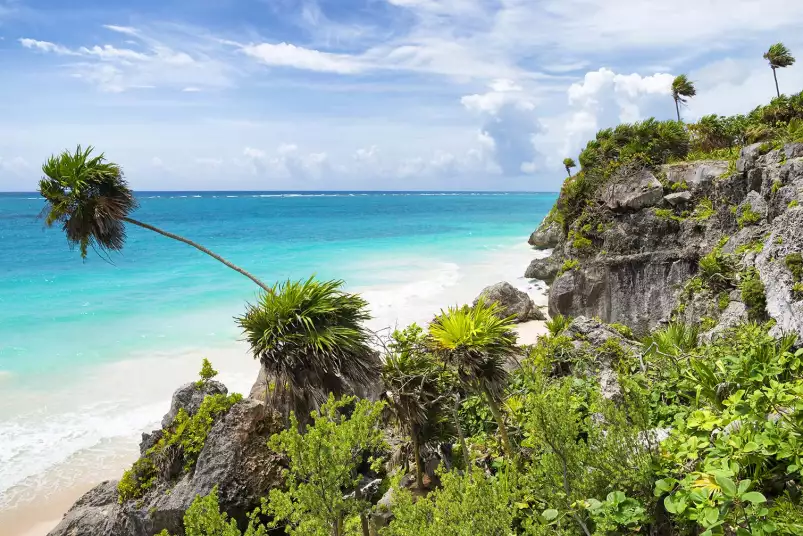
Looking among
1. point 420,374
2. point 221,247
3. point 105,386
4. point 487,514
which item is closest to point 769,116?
point 420,374

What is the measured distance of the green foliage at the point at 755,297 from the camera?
8961mm

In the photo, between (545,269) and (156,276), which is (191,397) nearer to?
(545,269)

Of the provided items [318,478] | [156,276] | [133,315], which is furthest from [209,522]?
[156,276]

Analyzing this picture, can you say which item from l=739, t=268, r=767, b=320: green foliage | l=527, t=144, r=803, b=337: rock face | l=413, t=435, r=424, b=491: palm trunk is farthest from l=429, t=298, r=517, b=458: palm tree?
l=527, t=144, r=803, b=337: rock face

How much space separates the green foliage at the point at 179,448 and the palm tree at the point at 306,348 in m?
1.03

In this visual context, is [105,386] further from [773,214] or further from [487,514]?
[773,214]

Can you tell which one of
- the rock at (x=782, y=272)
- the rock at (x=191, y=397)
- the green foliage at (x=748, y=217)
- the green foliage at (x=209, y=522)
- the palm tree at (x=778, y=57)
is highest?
the palm tree at (x=778, y=57)

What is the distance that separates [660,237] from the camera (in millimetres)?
15047

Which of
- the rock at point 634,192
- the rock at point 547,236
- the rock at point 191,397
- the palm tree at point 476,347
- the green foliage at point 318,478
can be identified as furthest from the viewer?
the rock at point 547,236

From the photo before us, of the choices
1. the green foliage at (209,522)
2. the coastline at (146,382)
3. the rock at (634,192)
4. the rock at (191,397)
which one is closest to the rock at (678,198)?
the rock at (634,192)

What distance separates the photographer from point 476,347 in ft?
20.4

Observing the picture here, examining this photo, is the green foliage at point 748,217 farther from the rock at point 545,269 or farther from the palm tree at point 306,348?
the rock at point 545,269

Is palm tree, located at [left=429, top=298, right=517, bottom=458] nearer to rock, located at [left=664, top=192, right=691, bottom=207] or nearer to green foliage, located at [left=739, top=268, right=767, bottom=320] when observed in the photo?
green foliage, located at [left=739, top=268, right=767, bottom=320]

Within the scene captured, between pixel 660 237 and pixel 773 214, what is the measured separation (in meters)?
3.53
